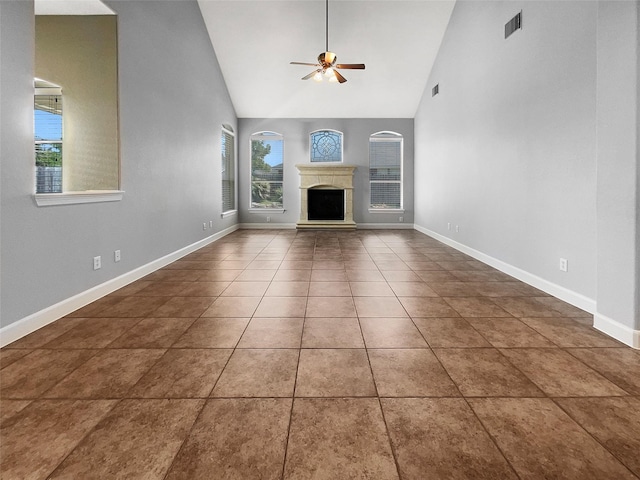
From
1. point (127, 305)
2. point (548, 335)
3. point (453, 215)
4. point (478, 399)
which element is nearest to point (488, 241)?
point (453, 215)

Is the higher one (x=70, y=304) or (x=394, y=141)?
(x=394, y=141)

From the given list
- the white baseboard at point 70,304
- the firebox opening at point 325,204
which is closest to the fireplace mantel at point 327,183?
the firebox opening at point 325,204

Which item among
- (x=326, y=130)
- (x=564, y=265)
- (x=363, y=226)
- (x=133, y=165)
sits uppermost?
(x=326, y=130)

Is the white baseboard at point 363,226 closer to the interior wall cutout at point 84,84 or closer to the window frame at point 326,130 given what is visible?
the window frame at point 326,130

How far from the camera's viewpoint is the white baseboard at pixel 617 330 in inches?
85.2

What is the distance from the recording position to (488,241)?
4.68 m

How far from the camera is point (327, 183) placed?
9.10 meters

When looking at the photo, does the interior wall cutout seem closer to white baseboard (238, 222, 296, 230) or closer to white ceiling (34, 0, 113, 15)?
white ceiling (34, 0, 113, 15)

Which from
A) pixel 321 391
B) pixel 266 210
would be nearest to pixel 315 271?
pixel 321 391

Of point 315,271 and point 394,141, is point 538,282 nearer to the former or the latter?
point 315,271

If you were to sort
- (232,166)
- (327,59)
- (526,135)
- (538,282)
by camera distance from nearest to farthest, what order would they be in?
(538,282), (526,135), (327,59), (232,166)

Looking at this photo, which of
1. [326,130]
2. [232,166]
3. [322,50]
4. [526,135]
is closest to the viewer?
[526,135]

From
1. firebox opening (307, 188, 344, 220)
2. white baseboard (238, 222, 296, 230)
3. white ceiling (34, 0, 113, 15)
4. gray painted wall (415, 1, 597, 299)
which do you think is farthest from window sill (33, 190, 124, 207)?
firebox opening (307, 188, 344, 220)

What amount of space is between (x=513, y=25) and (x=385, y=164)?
544 cm
